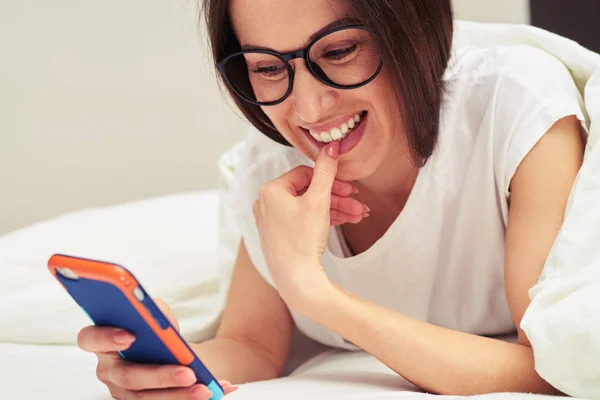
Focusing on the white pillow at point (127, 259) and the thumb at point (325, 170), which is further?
the white pillow at point (127, 259)

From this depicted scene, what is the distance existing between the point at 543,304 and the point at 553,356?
2.6 inches

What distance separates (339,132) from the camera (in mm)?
1141

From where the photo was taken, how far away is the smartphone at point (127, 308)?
0.79 m

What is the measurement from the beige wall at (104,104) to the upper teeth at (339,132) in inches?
50.9

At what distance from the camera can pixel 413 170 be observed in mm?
1263

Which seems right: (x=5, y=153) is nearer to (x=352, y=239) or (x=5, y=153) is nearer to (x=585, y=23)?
(x=352, y=239)

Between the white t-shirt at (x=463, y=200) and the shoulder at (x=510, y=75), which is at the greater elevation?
the shoulder at (x=510, y=75)

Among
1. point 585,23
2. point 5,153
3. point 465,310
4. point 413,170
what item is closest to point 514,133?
point 413,170

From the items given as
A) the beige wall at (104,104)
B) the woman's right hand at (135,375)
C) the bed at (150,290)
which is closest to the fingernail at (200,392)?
the woman's right hand at (135,375)

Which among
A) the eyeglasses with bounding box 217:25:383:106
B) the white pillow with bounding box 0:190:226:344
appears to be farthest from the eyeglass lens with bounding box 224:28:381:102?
the white pillow with bounding box 0:190:226:344

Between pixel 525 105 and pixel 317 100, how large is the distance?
29cm

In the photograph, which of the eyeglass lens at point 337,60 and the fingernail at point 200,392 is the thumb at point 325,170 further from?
the fingernail at point 200,392

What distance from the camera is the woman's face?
104 centimetres

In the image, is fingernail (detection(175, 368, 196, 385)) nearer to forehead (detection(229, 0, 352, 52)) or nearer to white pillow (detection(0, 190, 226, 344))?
forehead (detection(229, 0, 352, 52))
